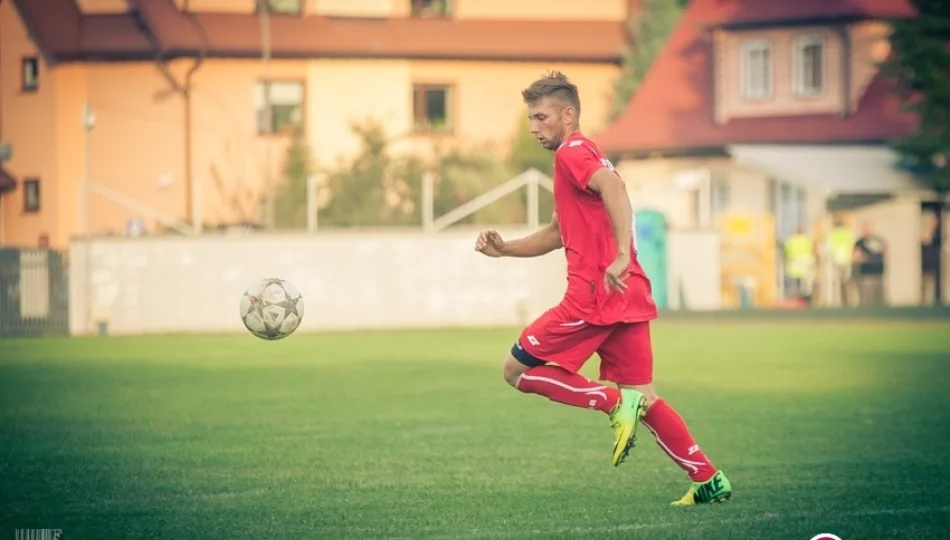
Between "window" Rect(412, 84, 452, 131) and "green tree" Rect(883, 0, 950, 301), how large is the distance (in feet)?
46.5

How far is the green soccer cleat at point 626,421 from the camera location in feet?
26.7

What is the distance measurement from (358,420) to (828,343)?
39.5 feet

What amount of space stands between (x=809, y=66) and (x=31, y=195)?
22.1 m

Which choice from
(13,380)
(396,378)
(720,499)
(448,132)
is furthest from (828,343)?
(448,132)

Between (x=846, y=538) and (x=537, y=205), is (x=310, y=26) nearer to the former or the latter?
(x=537, y=205)

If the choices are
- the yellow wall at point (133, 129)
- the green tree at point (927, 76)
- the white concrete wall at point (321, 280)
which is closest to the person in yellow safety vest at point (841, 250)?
the green tree at point (927, 76)

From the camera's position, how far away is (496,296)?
99.8 ft

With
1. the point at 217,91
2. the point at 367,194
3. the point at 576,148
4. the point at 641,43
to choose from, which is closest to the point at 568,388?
the point at 576,148

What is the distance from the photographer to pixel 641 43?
158 feet

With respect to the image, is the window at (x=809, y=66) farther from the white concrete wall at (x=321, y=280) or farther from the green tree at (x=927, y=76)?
the white concrete wall at (x=321, y=280)

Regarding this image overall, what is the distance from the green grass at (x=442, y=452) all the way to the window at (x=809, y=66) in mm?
23617

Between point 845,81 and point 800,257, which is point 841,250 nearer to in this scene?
point 800,257

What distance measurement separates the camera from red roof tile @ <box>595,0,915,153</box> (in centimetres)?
4231

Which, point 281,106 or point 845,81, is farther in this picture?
point 281,106
